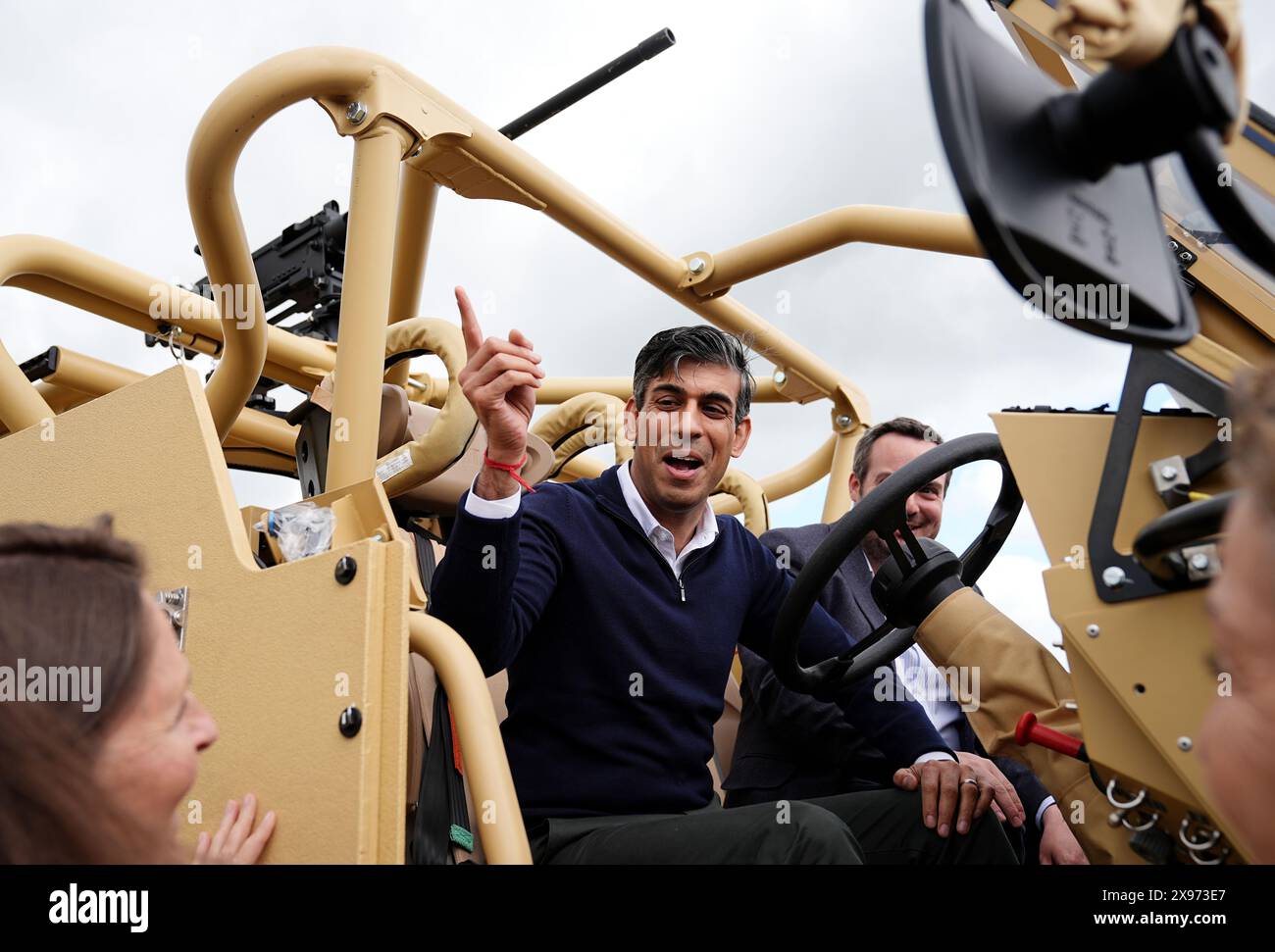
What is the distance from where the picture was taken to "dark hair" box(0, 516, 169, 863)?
78 centimetres

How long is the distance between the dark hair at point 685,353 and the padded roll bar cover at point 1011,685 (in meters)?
0.75

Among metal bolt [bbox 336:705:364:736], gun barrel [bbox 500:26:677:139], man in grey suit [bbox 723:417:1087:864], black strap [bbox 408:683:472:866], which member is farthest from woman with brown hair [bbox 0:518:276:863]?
gun barrel [bbox 500:26:677:139]

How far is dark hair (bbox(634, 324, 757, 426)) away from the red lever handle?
910 mm

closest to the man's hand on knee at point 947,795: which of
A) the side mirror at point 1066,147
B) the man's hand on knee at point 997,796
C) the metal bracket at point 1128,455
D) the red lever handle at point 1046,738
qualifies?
the man's hand on knee at point 997,796

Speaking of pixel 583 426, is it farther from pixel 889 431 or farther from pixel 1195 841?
pixel 1195 841

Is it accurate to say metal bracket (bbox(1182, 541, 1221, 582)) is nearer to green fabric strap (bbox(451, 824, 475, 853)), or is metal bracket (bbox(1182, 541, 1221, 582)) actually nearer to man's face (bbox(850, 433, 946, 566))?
green fabric strap (bbox(451, 824, 475, 853))

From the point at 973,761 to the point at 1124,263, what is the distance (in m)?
1.35

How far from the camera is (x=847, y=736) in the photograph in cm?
212

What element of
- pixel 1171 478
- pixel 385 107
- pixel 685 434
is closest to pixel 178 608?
pixel 385 107

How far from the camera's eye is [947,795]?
187 cm

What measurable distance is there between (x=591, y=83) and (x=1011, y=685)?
10.9 ft

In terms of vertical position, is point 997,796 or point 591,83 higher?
point 591,83

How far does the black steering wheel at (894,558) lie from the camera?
1555mm
